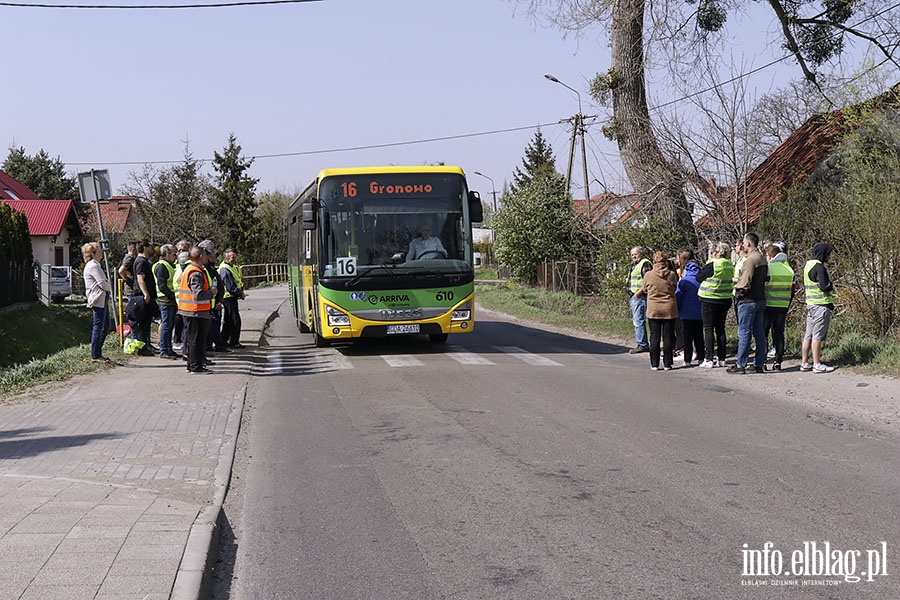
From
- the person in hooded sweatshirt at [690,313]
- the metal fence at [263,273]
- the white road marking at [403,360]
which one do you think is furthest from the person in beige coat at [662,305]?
the metal fence at [263,273]

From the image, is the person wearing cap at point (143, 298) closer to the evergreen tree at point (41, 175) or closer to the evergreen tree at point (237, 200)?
the evergreen tree at point (237, 200)

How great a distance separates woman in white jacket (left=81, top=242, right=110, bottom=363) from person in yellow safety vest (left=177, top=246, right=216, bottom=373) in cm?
126

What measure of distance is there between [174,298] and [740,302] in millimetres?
8433

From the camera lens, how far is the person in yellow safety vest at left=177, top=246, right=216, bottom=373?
42.2 feet

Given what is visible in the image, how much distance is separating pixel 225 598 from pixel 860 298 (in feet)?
41.2

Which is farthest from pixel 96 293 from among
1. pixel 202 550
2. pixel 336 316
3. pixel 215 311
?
pixel 202 550

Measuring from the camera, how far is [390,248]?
1568 centimetres

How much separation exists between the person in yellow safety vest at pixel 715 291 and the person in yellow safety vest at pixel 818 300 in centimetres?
125

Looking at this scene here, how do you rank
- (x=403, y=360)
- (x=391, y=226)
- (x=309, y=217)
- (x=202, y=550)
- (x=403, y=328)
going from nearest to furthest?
(x=202, y=550) < (x=403, y=360) < (x=309, y=217) < (x=391, y=226) < (x=403, y=328)

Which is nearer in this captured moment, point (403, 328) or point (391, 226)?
point (391, 226)

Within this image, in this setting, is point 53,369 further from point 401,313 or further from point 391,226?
point 391,226

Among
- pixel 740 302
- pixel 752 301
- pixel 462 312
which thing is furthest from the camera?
pixel 462 312

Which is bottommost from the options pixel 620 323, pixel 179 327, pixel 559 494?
pixel 620 323

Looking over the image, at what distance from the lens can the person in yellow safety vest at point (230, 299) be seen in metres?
16.8
